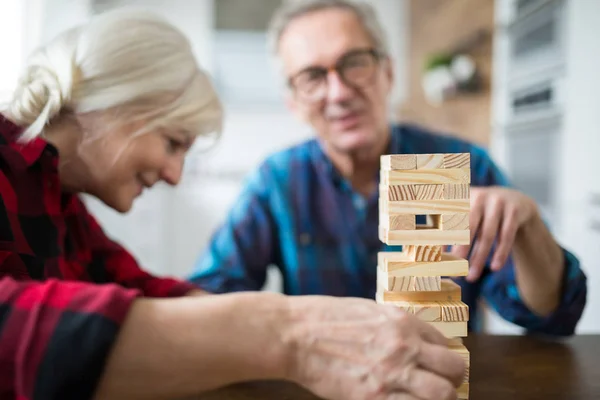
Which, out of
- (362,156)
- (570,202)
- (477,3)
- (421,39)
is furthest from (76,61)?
(421,39)

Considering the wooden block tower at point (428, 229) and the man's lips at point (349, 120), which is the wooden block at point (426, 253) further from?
the man's lips at point (349, 120)

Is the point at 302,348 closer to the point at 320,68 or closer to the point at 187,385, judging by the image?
the point at 187,385

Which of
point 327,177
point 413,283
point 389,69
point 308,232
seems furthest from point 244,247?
point 413,283

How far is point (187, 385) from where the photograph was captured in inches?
21.3


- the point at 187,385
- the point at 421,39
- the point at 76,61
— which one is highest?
the point at 421,39

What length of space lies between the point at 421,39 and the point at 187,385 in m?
3.79

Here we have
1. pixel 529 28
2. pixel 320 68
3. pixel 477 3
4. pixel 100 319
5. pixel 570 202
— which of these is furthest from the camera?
pixel 477 3

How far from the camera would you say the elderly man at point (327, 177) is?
1.39 meters

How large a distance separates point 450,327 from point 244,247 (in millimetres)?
825

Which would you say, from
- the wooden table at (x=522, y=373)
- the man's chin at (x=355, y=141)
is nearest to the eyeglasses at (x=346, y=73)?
the man's chin at (x=355, y=141)

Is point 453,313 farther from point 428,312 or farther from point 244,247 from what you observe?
point 244,247

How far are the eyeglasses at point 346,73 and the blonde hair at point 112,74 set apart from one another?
0.46 m

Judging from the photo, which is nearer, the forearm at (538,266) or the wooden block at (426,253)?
the wooden block at (426,253)

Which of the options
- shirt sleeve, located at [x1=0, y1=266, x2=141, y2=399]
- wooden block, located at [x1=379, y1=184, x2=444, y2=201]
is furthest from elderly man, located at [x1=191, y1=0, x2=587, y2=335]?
shirt sleeve, located at [x1=0, y1=266, x2=141, y2=399]
